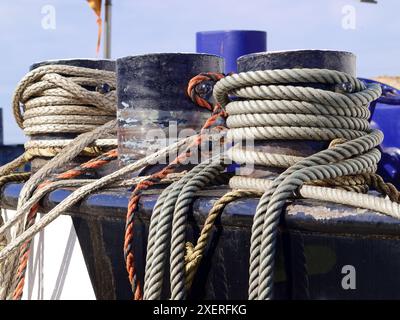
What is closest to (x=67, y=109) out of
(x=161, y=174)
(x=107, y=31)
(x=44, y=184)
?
(x=44, y=184)

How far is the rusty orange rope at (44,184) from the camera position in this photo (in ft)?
8.41

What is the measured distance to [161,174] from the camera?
2.33 m

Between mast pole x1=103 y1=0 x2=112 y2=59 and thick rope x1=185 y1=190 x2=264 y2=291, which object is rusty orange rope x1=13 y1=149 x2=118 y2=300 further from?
mast pole x1=103 y1=0 x2=112 y2=59

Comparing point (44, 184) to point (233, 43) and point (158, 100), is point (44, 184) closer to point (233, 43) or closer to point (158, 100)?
point (158, 100)

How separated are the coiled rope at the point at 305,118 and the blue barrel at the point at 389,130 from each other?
71cm

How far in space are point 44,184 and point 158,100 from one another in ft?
1.87

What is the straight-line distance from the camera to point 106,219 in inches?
89.5

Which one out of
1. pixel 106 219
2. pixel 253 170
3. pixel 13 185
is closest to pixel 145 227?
pixel 106 219

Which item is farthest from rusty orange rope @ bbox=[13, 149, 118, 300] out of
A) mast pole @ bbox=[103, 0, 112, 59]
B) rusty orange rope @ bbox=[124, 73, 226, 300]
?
mast pole @ bbox=[103, 0, 112, 59]

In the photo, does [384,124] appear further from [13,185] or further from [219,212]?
[13,185]

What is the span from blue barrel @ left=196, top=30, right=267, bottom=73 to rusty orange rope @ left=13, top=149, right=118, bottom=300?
1.18 metres

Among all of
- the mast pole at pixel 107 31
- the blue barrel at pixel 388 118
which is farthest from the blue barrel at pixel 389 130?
the mast pole at pixel 107 31

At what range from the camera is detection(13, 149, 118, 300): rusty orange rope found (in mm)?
2564
